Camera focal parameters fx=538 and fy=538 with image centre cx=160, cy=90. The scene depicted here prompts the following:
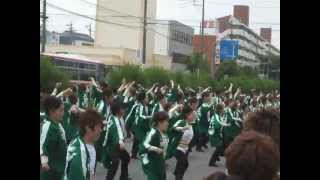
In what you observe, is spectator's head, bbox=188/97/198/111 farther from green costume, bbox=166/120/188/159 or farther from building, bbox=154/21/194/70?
building, bbox=154/21/194/70

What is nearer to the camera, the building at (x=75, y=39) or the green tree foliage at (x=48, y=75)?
the green tree foliage at (x=48, y=75)

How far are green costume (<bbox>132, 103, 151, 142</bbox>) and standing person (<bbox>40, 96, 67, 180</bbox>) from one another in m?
0.79

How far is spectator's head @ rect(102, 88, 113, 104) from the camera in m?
3.87

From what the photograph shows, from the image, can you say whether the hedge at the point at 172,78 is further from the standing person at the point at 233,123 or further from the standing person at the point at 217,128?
the standing person at the point at 217,128

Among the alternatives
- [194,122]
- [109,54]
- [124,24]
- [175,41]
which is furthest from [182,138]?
[124,24]

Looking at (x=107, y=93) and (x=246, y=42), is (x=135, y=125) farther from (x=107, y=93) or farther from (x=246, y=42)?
(x=246, y=42)

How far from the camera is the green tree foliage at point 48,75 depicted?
3388 mm

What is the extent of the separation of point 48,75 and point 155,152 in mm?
950

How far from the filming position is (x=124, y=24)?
12.0 ft

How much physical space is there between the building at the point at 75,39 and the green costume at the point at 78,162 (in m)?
0.88

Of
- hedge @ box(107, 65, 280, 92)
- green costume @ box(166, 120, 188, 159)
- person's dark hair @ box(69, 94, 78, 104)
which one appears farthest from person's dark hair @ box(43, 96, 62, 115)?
green costume @ box(166, 120, 188, 159)

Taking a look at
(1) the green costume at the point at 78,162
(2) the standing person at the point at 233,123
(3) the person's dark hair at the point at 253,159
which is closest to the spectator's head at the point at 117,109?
(2) the standing person at the point at 233,123
